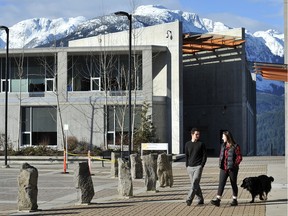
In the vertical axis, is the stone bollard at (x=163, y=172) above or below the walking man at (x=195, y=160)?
below

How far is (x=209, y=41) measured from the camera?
54.7 metres


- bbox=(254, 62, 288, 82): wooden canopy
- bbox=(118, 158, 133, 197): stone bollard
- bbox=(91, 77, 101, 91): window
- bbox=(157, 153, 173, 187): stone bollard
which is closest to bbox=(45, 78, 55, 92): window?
bbox=(91, 77, 101, 91): window

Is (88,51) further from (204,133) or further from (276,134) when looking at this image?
(276,134)

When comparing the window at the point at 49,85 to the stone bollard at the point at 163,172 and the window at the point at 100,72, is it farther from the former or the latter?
the stone bollard at the point at 163,172

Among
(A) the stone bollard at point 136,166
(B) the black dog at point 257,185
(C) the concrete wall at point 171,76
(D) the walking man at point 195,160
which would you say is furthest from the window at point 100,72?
(D) the walking man at point 195,160

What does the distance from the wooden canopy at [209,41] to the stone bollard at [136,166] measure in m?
27.9

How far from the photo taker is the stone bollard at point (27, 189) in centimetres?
1487

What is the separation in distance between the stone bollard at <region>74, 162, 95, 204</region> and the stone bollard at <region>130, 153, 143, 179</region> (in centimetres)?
829

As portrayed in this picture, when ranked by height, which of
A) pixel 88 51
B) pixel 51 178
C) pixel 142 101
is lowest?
pixel 51 178

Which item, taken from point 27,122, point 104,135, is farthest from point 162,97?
point 27,122

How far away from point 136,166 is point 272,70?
11556mm

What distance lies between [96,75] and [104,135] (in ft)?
16.7

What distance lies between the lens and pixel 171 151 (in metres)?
48.6

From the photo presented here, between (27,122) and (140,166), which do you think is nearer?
(140,166)
